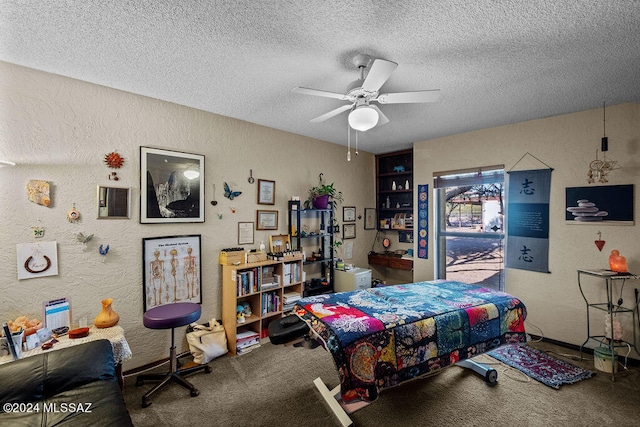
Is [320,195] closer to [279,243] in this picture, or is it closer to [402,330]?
[279,243]

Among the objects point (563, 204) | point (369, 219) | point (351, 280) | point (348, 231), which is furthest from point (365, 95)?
point (369, 219)

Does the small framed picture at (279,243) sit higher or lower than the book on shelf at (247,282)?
higher

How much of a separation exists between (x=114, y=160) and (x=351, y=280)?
10.1 feet

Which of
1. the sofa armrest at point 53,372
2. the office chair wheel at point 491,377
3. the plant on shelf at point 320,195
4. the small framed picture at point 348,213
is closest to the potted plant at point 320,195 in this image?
the plant on shelf at point 320,195

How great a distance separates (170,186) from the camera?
284cm

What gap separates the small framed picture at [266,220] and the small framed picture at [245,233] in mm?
117

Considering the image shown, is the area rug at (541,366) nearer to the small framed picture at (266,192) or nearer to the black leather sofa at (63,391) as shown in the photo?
the small framed picture at (266,192)

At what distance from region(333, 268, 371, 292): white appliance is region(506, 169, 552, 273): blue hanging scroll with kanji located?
1837mm

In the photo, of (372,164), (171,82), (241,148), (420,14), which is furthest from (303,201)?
(420,14)

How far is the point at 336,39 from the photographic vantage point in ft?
5.77

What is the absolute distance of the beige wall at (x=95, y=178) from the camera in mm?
2100

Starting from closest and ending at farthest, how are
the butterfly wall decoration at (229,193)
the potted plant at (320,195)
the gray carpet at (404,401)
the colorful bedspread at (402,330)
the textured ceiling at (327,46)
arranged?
the textured ceiling at (327,46) < the colorful bedspread at (402,330) < the gray carpet at (404,401) < the butterfly wall decoration at (229,193) < the potted plant at (320,195)

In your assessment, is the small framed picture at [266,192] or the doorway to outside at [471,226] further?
the doorway to outside at [471,226]

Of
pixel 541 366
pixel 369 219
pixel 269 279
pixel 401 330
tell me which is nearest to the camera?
pixel 401 330
